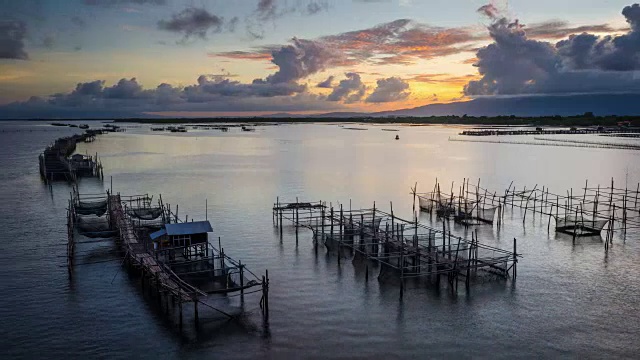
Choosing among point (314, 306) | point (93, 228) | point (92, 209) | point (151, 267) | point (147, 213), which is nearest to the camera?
point (314, 306)

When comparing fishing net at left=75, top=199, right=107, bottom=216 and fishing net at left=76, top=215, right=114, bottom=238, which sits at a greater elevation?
fishing net at left=75, top=199, right=107, bottom=216

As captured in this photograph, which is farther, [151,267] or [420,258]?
[420,258]

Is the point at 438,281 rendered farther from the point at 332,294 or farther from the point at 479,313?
the point at 332,294

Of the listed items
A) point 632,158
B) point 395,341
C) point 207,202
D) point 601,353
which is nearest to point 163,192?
point 207,202

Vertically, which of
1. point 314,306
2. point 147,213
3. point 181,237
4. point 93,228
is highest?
point 181,237

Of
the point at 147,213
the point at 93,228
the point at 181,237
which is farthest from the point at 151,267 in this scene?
the point at 147,213

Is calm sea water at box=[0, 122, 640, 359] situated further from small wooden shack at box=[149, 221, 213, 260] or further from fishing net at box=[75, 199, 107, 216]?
small wooden shack at box=[149, 221, 213, 260]

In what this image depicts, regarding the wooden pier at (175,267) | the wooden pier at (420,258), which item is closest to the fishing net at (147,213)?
the wooden pier at (175,267)

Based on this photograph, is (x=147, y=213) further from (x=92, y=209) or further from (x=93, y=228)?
(x=92, y=209)

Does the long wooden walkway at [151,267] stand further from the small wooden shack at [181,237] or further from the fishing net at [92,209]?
the fishing net at [92,209]

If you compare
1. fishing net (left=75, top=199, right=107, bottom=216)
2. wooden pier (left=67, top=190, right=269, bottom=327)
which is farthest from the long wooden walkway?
fishing net (left=75, top=199, right=107, bottom=216)

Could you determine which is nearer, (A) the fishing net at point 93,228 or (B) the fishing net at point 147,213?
(A) the fishing net at point 93,228

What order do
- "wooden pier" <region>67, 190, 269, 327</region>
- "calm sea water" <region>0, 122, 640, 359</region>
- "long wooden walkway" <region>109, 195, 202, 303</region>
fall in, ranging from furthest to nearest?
"wooden pier" <region>67, 190, 269, 327</region> < "long wooden walkway" <region>109, 195, 202, 303</region> < "calm sea water" <region>0, 122, 640, 359</region>
